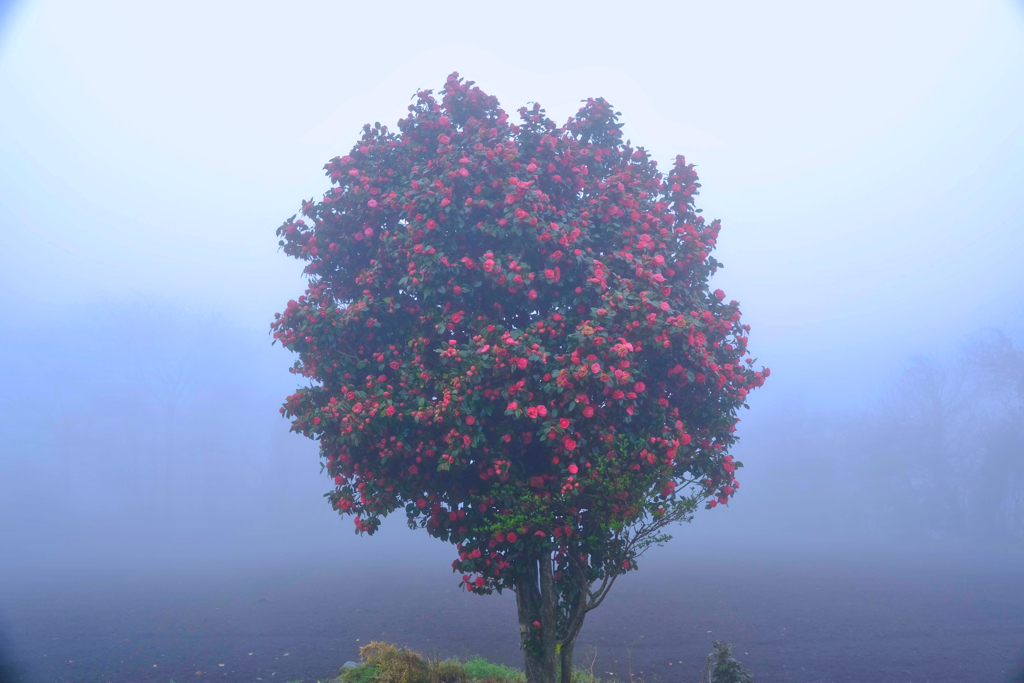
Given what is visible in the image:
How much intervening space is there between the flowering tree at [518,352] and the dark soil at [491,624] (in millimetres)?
3676

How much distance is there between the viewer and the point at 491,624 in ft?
48.6

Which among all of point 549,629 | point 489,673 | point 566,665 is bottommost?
point 489,673

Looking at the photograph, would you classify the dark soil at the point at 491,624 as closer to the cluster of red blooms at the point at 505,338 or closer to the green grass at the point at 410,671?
the green grass at the point at 410,671

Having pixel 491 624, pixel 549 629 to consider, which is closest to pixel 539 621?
pixel 549 629

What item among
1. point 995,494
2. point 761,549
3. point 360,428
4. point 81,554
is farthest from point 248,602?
point 995,494

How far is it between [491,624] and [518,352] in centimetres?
1176

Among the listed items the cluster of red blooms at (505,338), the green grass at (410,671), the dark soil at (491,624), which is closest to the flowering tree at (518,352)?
the cluster of red blooms at (505,338)

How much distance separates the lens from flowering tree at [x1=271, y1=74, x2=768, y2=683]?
565 centimetres

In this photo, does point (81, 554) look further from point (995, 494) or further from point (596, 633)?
point (995, 494)

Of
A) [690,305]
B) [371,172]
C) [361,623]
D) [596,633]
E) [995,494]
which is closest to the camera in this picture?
[690,305]

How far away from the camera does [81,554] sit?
33562mm

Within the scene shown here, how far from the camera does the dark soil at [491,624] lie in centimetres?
1038

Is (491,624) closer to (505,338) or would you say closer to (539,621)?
(539,621)

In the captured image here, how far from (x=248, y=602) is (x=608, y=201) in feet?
55.5
